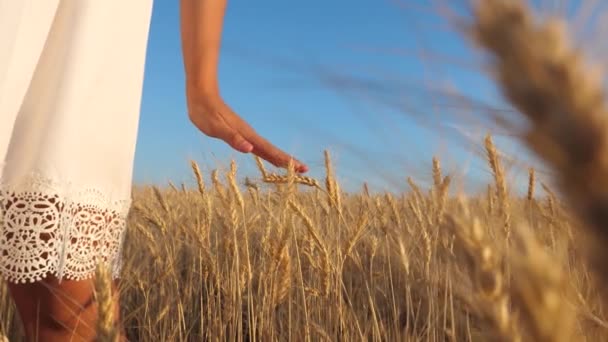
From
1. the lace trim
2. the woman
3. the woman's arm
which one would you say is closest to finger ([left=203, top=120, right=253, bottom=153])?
the woman's arm

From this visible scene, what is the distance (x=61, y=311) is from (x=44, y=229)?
0.15 metres

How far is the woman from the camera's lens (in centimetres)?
101

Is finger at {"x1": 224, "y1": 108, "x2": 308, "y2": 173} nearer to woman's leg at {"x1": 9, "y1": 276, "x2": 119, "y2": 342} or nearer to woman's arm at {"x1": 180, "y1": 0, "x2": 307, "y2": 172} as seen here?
woman's arm at {"x1": 180, "y1": 0, "x2": 307, "y2": 172}

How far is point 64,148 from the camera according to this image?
3.31ft

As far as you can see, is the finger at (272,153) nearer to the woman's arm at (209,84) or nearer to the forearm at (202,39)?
the woman's arm at (209,84)

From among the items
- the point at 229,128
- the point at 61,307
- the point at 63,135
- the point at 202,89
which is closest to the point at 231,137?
the point at 229,128

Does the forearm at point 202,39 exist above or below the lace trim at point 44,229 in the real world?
above

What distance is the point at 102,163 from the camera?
1.07 metres

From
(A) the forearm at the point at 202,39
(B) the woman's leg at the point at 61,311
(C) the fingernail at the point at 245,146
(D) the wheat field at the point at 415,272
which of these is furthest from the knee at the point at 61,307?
(A) the forearm at the point at 202,39

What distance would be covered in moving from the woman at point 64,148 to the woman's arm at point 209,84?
0.63ft

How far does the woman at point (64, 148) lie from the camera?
101cm


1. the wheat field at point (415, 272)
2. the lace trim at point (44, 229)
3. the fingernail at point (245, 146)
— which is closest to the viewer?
the wheat field at point (415, 272)

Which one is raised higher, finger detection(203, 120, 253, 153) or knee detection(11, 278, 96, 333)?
finger detection(203, 120, 253, 153)

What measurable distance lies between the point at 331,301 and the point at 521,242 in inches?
41.5
